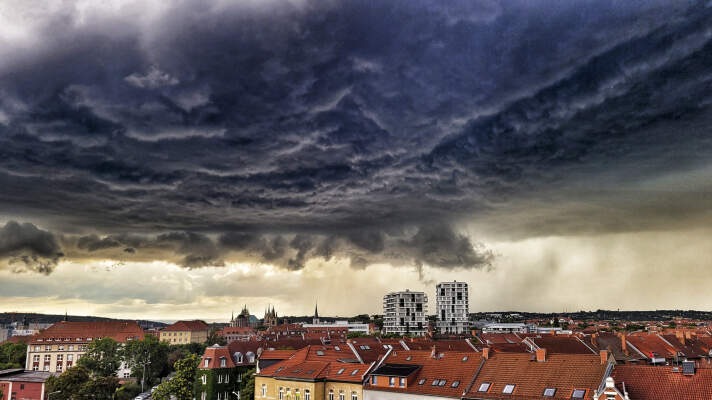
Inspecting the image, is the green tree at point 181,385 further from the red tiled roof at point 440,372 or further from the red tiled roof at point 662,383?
the red tiled roof at point 662,383

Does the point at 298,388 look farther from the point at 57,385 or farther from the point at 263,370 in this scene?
Answer: the point at 57,385

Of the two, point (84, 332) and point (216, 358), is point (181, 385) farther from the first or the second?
point (84, 332)

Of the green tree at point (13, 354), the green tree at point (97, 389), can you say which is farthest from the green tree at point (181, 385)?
the green tree at point (13, 354)

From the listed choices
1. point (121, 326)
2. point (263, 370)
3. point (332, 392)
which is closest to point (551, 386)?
point (332, 392)

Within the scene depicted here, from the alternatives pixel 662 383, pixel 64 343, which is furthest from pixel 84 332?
pixel 662 383

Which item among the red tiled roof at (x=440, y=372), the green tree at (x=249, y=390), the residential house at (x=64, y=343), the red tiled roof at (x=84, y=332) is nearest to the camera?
the red tiled roof at (x=440, y=372)

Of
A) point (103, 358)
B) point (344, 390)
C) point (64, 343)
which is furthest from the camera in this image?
point (64, 343)
